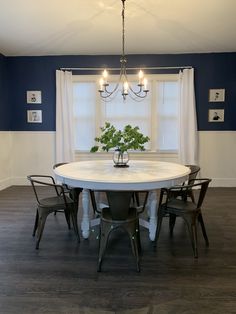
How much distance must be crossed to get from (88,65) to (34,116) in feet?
4.89

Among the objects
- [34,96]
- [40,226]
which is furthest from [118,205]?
[34,96]

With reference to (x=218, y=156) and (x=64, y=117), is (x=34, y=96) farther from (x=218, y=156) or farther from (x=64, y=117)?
(x=218, y=156)

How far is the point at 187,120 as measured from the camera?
5.44 m

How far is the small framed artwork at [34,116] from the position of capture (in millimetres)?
5730

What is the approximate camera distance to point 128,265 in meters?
2.45

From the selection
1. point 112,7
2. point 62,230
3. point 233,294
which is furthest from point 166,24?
point 233,294

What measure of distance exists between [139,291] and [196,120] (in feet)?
13.2

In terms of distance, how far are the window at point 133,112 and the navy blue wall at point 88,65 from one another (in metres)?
0.37

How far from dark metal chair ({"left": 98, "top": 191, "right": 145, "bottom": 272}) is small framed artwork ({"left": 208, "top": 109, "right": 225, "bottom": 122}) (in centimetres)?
353

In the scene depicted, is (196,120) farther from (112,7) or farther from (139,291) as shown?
(139,291)

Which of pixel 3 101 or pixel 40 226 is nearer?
pixel 40 226

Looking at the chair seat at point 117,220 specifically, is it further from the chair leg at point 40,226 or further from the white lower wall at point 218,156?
the white lower wall at point 218,156

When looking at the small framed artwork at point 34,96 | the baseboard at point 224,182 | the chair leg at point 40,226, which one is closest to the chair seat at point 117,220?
the chair leg at point 40,226

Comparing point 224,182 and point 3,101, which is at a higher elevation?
point 3,101
